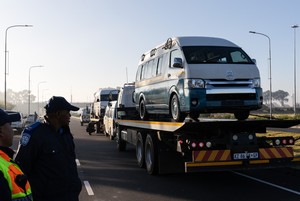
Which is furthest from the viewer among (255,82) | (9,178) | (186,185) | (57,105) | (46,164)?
(255,82)

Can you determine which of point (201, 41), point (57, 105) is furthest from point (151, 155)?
point (57, 105)

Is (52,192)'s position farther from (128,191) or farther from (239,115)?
(239,115)

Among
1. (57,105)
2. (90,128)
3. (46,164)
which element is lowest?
(90,128)

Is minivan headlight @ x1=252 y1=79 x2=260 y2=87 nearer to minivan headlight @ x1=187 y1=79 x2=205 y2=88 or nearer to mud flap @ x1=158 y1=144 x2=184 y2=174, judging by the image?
minivan headlight @ x1=187 y1=79 x2=205 y2=88

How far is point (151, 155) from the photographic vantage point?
10992 millimetres

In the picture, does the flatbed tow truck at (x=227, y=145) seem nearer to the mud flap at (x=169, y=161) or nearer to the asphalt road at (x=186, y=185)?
the mud flap at (x=169, y=161)

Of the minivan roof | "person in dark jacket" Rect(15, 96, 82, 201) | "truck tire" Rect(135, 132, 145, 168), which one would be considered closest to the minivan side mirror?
the minivan roof

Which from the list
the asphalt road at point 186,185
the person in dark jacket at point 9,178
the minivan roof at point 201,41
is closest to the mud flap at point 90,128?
the asphalt road at point 186,185

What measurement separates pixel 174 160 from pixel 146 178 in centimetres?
83

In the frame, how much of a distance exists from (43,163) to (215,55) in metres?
7.27

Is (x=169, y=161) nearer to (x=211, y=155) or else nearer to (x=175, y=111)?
(x=175, y=111)

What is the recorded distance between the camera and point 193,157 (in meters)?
8.70

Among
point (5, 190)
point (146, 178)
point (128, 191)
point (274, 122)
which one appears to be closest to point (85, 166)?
point (146, 178)

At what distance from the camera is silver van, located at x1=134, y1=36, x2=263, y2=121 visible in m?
9.45
